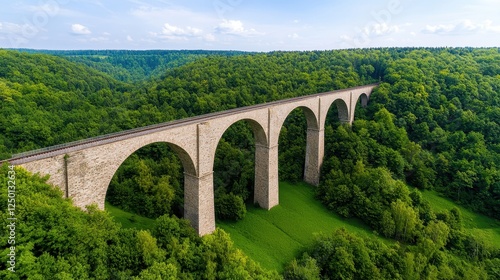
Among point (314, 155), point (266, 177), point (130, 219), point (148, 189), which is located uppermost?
point (314, 155)

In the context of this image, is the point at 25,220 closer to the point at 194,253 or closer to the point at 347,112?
the point at 194,253

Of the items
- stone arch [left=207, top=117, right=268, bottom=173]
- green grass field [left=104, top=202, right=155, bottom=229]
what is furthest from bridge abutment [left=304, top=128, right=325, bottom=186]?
green grass field [left=104, top=202, right=155, bottom=229]

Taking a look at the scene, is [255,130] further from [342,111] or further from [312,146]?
[342,111]

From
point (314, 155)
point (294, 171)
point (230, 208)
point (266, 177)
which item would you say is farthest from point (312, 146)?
point (230, 208)

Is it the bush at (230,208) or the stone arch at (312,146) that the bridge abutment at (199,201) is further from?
the stone arch at (312,146)

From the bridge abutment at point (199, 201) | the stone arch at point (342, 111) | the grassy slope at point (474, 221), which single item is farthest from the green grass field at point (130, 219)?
the stone arch at point (342, 111)

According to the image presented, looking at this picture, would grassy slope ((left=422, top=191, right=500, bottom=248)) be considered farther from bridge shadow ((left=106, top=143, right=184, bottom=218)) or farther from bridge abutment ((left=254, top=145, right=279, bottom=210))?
bridge shadow ((left=106, top=143, right=184, bottom=218))
